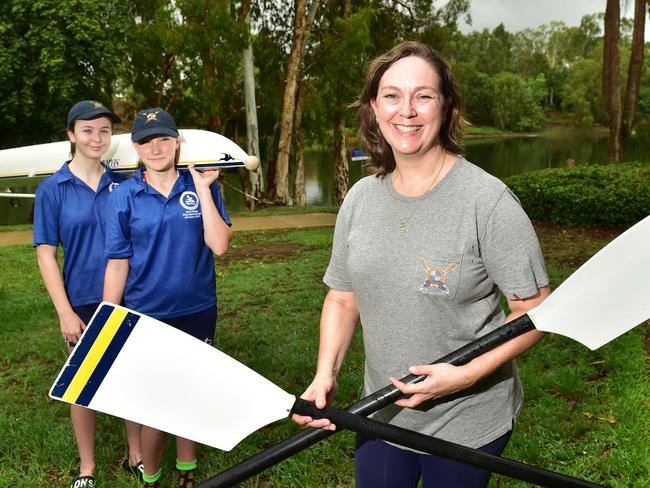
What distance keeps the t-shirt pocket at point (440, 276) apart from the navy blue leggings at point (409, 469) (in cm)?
43

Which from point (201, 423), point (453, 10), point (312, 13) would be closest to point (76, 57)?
point (312, 13)

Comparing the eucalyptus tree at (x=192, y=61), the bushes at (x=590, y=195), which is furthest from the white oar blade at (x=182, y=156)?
the bushes at (x=590, y=195)

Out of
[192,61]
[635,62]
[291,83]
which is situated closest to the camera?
[635,62]

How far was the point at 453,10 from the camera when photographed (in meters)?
17.8

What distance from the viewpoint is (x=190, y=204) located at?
2.30m

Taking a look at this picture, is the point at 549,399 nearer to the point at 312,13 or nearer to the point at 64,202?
the point at 64,202

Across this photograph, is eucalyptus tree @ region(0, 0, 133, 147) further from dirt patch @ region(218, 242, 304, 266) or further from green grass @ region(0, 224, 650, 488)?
green grass @ region(0, 224, 650, 488)

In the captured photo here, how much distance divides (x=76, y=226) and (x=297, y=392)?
181cm

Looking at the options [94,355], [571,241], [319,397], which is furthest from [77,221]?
[571,241]

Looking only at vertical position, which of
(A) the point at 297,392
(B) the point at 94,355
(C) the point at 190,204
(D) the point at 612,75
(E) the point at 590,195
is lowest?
(A) the point at 297,392

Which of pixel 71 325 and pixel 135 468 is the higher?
pixel 71 325

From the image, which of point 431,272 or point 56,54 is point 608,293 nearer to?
point 431,272

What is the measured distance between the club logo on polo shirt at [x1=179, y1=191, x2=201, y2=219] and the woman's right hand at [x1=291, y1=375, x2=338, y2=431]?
1.00m

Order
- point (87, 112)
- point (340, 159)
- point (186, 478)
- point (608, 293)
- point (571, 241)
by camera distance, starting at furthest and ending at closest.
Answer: point (340, 159)
point (571, 241)
point (186, 478)
point (87, 112)
point (608, 293)
